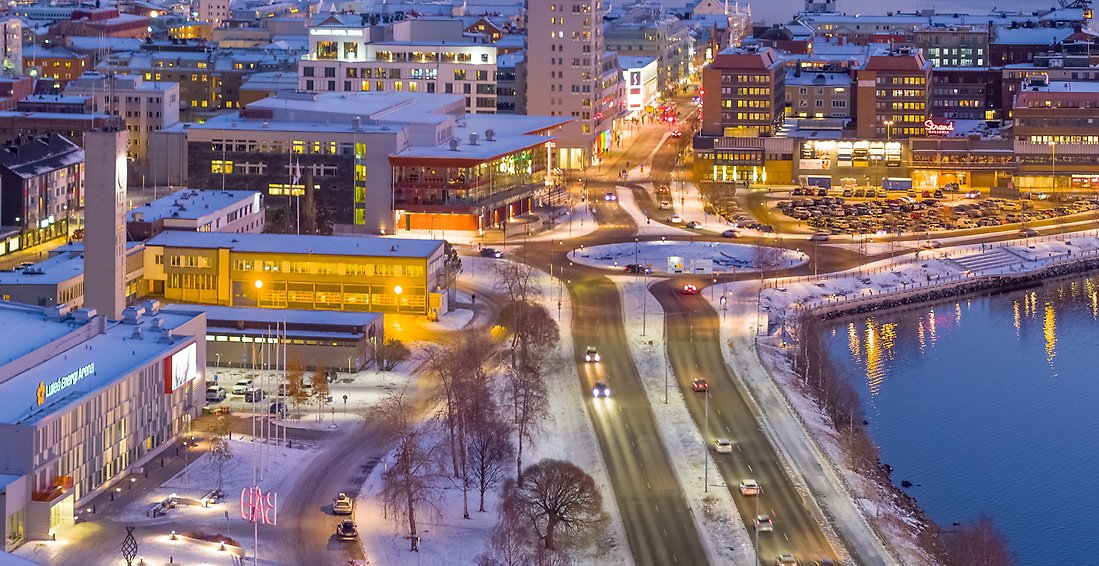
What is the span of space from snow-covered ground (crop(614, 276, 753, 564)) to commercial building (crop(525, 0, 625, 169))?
33.6 metres

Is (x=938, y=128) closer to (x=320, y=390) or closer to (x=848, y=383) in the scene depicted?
(x=848, y=383)

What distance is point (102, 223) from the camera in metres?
54.4

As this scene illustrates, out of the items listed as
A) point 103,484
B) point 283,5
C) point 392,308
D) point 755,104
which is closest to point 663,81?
point 755,104

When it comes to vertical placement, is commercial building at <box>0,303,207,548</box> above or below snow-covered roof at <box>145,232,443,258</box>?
below

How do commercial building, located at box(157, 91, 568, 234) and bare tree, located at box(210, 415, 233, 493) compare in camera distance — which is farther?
commercial building, located at box(157, 91, 568, 234)

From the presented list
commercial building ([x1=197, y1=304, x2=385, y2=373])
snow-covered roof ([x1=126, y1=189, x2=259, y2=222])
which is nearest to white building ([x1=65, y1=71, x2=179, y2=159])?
snow-covered roof ([x1=126, y1=189, x2=259, y2=222])

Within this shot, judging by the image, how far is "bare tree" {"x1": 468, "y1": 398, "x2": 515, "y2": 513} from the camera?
150 feet

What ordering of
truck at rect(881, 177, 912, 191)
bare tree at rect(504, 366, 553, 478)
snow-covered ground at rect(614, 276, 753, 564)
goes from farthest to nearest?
1. truck at rect(881, 177, 912, 191)
2. bare tree at rect(504, 366, 553, 478)
3. snow-covered ground at rect(614, 276, 753, 564)

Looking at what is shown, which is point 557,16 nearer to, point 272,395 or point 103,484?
point 272,395

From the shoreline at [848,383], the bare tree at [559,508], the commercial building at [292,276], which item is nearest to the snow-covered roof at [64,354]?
the bare tree at [559,508]

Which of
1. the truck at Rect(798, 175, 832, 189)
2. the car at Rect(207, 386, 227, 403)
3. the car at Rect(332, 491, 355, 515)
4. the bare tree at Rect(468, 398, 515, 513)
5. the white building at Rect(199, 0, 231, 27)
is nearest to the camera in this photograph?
the car at Rect(332, 491, 355, 515)

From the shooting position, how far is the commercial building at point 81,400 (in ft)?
140

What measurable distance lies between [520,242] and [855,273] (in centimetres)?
1253

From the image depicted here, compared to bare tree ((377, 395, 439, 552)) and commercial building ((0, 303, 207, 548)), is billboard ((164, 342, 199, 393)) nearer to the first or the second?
commercial building ((0, 303, 207, 548))
